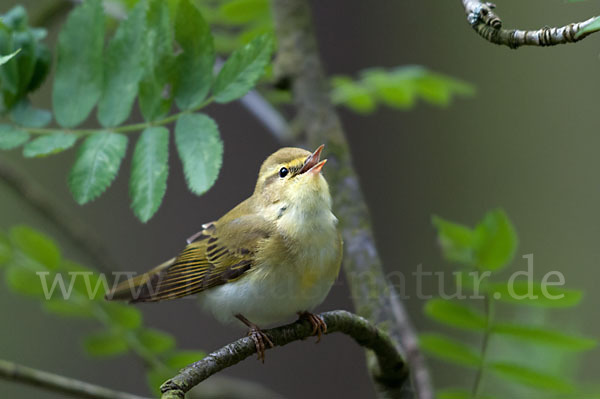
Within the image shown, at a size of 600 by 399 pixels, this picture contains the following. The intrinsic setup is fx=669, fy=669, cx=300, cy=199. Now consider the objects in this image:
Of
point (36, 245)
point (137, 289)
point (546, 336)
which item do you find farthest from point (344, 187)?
point (36, 245)

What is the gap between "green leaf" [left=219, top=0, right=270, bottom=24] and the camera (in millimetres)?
3810

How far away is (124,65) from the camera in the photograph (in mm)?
2510

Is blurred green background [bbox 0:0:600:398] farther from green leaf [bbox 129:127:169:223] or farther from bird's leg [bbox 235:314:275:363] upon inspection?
green leaf [bbox 129:127:169:223]

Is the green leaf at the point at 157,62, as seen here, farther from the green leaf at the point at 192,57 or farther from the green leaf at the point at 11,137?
the green leaf at the point at 11,137

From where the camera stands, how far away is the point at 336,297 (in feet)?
20.2

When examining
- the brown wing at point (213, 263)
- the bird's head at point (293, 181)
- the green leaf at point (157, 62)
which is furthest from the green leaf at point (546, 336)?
the green leaf at point (157, 62)

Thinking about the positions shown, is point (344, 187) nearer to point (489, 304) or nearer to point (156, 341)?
point (489, 304)

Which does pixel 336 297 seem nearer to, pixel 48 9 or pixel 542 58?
pixel 48 9

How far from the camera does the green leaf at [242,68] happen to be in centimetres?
238

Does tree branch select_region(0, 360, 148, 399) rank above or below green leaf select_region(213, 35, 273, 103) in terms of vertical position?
below

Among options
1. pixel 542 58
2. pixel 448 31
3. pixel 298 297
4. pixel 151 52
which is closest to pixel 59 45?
pixel 151 52

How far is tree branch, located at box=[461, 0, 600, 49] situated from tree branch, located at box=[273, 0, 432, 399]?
138cm

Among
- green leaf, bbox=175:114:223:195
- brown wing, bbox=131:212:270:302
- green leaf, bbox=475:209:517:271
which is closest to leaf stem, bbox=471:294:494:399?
green leaf, bbox=475:209:517:271

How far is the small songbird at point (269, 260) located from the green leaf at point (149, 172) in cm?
65
